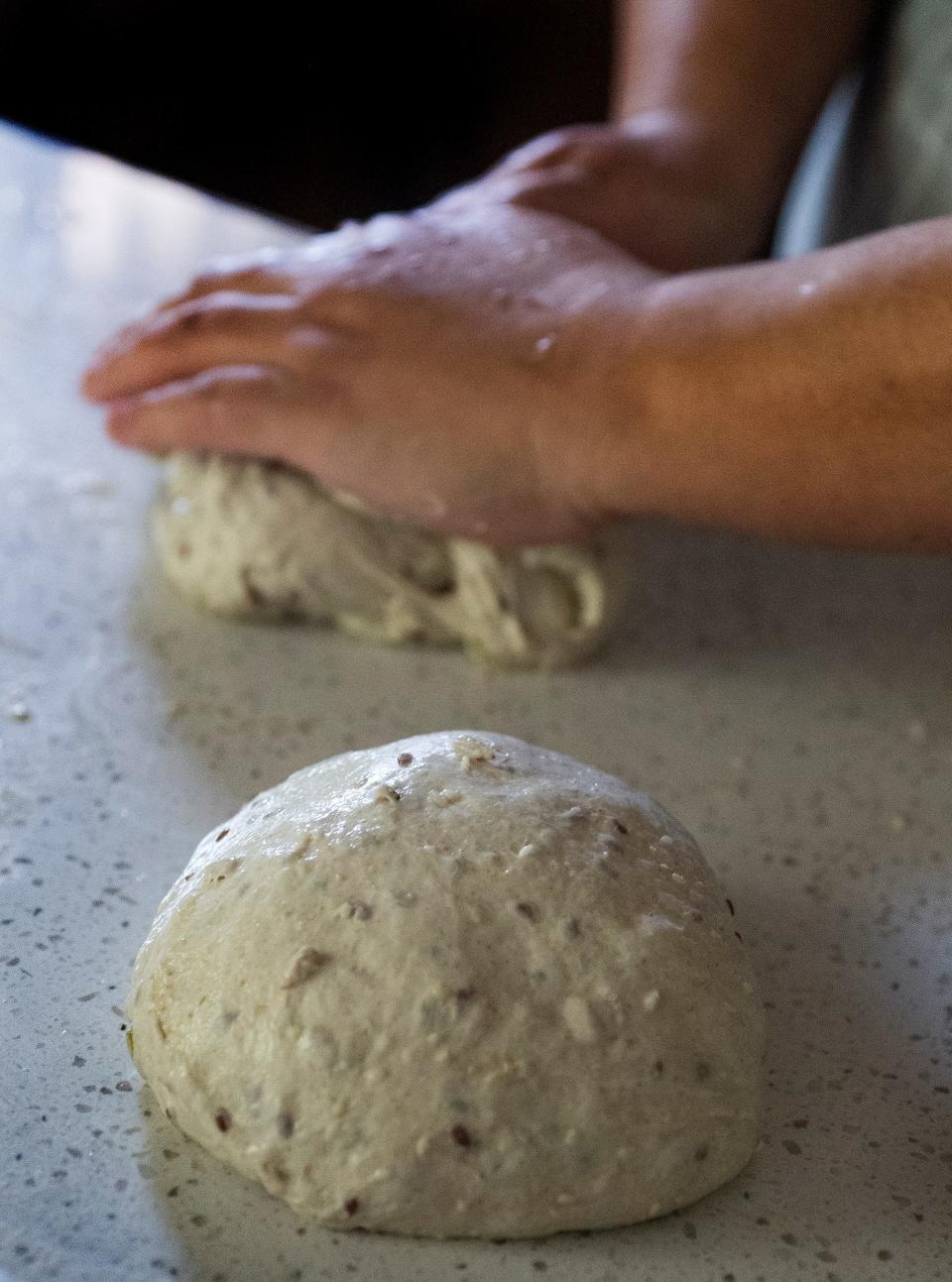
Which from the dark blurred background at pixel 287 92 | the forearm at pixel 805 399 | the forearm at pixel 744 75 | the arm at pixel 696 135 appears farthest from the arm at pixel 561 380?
the dark blurred background at pixel 287 92

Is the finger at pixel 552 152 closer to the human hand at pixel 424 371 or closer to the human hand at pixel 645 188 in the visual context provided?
the human hand at pixel 645 188

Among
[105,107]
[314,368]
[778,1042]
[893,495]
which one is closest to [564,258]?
[314,368]

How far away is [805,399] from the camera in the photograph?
99cm

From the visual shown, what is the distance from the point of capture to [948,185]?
4.49ft

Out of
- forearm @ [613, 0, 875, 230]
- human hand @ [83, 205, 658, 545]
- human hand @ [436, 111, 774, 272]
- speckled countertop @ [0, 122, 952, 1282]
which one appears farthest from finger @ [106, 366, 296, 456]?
forearm @ [613, 0, 875, 230]

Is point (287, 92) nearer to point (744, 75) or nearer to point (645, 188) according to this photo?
point (744, 75)

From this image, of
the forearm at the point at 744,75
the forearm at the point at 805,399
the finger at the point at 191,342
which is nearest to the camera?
the forearm at the point at 805,399

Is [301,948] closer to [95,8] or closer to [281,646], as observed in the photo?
[281,646]

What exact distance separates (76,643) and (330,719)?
0.76 feet

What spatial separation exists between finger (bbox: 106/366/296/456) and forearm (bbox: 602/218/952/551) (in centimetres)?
29

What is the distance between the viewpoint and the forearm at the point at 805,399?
0.95 m

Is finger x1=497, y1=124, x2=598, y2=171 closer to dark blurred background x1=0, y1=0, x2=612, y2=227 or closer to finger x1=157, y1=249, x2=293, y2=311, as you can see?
finger x1=157, y1=249, x2=293, y2=311

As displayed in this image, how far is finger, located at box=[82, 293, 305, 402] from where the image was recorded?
1.19m

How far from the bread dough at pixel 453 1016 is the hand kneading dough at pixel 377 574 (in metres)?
0.38
